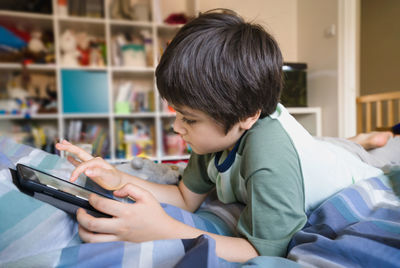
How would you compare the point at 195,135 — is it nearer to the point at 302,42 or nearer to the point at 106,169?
the point at 106,169

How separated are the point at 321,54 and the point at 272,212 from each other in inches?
87.9

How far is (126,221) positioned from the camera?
357 mm

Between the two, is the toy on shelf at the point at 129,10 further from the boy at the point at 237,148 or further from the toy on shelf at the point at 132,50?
the boy at the point at 237,148

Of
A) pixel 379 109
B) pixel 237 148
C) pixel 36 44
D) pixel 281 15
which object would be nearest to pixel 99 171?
pixel 237 148

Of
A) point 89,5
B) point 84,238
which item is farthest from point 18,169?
point 89,5

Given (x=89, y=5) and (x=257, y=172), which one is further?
(x=89, y=5)

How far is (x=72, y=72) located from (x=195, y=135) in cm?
185

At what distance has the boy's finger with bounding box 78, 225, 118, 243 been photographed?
344mm

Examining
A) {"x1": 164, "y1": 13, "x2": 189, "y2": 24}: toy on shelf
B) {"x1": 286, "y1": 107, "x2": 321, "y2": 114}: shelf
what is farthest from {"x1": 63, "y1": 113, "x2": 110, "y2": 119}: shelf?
{"x1": 286, "y1": 107, "x2": 321, "y2": 114}: shelf

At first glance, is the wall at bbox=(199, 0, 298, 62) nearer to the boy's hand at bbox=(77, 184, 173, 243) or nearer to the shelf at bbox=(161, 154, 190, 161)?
the shelf at bbox=(161, 154, 190, 161)

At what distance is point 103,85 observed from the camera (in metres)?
2.10

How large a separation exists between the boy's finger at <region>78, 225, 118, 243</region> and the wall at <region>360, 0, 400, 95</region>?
3065 mm

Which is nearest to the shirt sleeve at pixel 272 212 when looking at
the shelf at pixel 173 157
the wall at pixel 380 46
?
the shelf at pixel 173 157

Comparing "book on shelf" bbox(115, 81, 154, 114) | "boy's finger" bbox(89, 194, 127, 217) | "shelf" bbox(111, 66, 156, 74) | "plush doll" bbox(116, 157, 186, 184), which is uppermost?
"shelf" bbox(111, 66, 156, 74)
